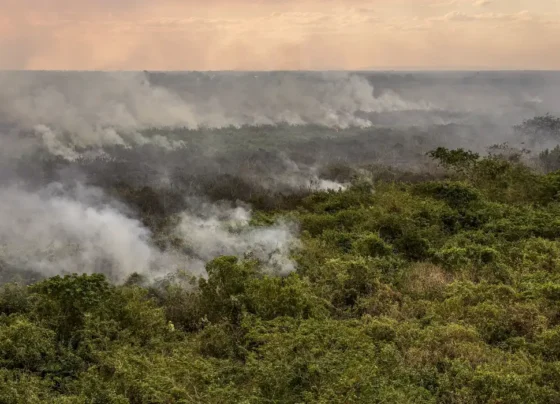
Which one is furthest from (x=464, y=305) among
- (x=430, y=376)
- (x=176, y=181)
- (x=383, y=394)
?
(x=176, y=181)

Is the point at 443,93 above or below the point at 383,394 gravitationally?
above

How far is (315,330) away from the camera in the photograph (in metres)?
12.2

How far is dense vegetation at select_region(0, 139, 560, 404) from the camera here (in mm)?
10109

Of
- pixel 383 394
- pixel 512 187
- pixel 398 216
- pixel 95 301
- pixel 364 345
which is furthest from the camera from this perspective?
pixel 512 187

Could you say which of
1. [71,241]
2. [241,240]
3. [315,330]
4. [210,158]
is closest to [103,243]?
[71,241]

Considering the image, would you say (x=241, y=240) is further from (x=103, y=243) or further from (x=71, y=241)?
(x=71, y=241)

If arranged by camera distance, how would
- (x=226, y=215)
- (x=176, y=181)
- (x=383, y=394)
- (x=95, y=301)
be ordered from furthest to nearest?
(x=176, y=181) < (x=226, y=215) < (x=95, y=301) < (x=383, y=394)

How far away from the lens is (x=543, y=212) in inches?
917

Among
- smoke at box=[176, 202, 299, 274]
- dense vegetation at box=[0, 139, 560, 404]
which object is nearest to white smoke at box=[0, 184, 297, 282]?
smoke at box=[176, 202, 299, 274]

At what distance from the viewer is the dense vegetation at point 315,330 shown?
10.1m

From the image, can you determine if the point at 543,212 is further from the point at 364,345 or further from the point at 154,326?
the point at 154,326

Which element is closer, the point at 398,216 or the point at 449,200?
the point at 398,216

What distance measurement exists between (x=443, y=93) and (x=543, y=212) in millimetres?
115948

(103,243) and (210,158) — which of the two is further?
(210,158)
